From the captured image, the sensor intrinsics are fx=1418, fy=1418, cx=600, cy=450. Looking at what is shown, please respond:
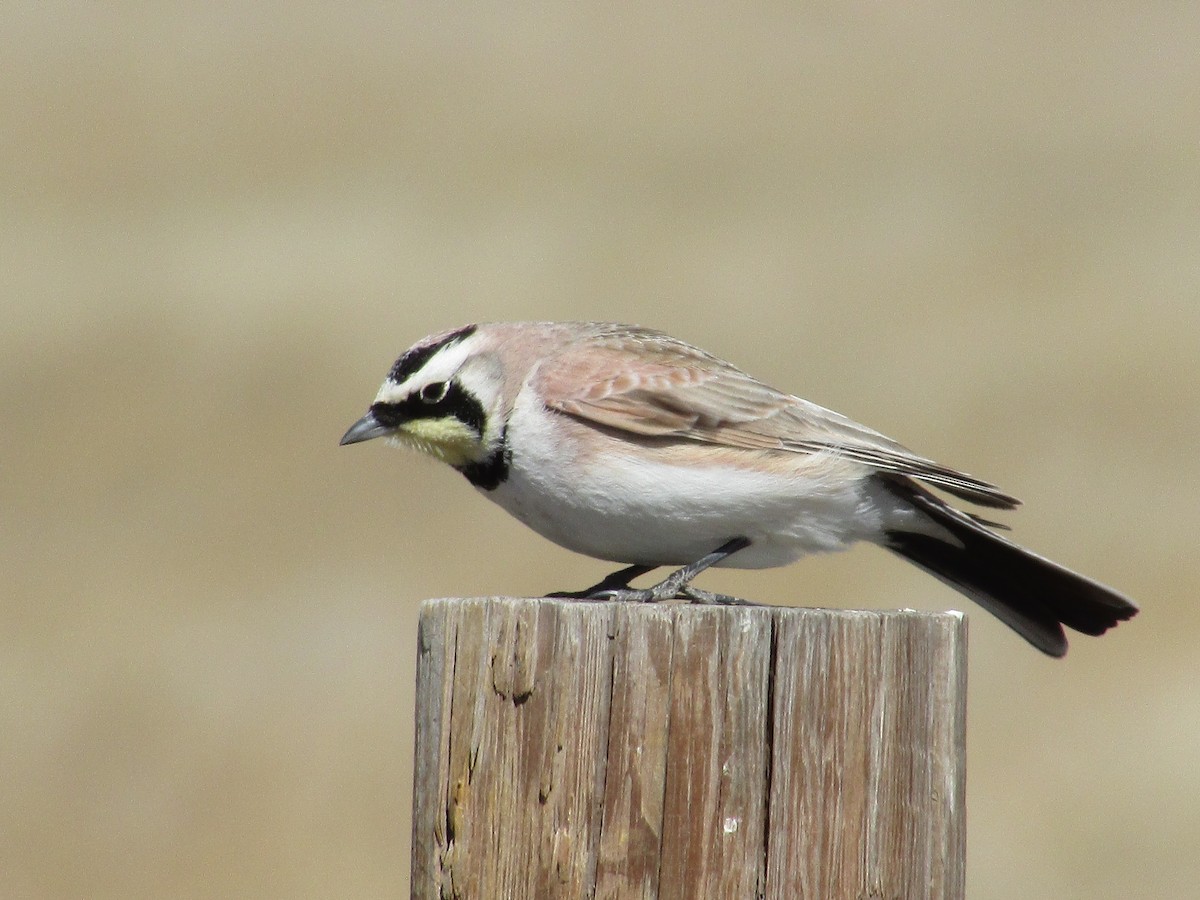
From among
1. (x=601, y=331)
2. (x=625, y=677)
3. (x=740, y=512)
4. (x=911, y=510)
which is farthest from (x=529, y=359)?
(x=625, y=677)

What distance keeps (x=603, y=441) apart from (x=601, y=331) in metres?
0.93

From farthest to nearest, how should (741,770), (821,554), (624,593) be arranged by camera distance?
(821,554) < (624,593) < (741,770)

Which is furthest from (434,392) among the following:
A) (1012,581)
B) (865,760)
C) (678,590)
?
(865,760)

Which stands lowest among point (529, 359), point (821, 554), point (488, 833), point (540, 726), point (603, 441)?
point (488, 833)

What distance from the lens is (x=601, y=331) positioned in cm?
634

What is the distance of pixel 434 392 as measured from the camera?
5816 mm

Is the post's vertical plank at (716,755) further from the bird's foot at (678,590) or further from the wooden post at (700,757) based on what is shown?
the bird's foot at (678,590)

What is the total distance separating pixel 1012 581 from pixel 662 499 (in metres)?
1.61

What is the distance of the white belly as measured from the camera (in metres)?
5.42

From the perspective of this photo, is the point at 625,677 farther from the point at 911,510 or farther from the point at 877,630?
the point at 911,510

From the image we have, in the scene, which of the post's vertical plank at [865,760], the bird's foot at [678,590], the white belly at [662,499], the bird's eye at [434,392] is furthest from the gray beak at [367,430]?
the post's vertical plank at [865,760]

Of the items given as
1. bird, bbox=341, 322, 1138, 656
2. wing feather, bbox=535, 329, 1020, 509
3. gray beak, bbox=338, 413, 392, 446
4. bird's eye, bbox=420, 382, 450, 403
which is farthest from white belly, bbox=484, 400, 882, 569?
gray beak, bbox=338, 413, 392, 446

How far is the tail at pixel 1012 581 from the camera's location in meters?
5.68

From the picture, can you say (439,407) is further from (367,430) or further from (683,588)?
(683,588)
